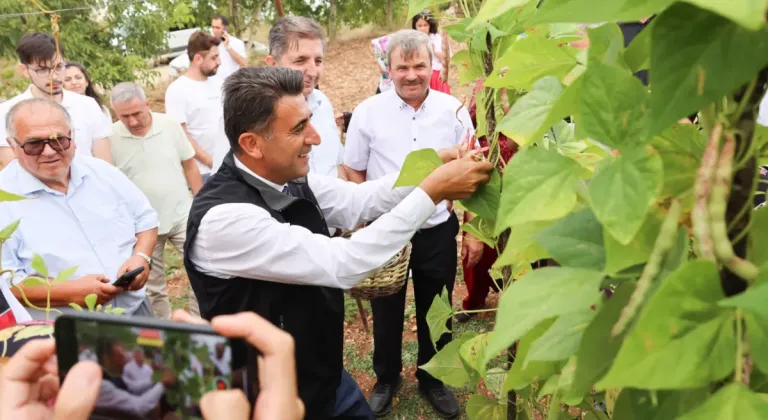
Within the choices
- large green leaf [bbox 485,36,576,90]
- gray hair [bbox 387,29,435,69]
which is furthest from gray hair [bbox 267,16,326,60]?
large green leaf [bbox 485,36,576,90]

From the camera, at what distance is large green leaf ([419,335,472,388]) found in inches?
61.6

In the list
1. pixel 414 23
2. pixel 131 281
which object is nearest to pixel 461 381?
pixel 131 281

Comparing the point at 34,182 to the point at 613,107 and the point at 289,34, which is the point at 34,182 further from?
the point at 613,107

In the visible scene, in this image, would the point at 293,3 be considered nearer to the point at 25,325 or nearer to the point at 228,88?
the point at 228,88

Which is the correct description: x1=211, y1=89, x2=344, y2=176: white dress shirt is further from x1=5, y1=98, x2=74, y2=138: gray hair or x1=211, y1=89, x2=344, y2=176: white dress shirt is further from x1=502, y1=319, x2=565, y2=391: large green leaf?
x1=502, y1=319, x2=565, y2=391: large green leaf

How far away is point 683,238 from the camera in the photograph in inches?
21.1

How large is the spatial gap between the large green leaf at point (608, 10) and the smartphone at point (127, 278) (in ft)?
9.21

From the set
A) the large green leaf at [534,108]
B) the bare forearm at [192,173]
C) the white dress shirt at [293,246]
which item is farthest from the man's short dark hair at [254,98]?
the bare forearm at [192,173]

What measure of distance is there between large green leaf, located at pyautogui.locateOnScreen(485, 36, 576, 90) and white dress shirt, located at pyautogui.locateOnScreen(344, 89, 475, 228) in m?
2.57

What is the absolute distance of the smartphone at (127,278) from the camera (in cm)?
292

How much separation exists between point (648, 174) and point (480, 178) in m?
1.03

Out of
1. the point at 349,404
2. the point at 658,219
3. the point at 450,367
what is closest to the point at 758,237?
the point at 658,219

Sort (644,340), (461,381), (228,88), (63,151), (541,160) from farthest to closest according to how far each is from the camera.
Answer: (63,151)
(228,88)
(461,381)
(541,160)
(644,340)

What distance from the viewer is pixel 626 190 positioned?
553 mm
